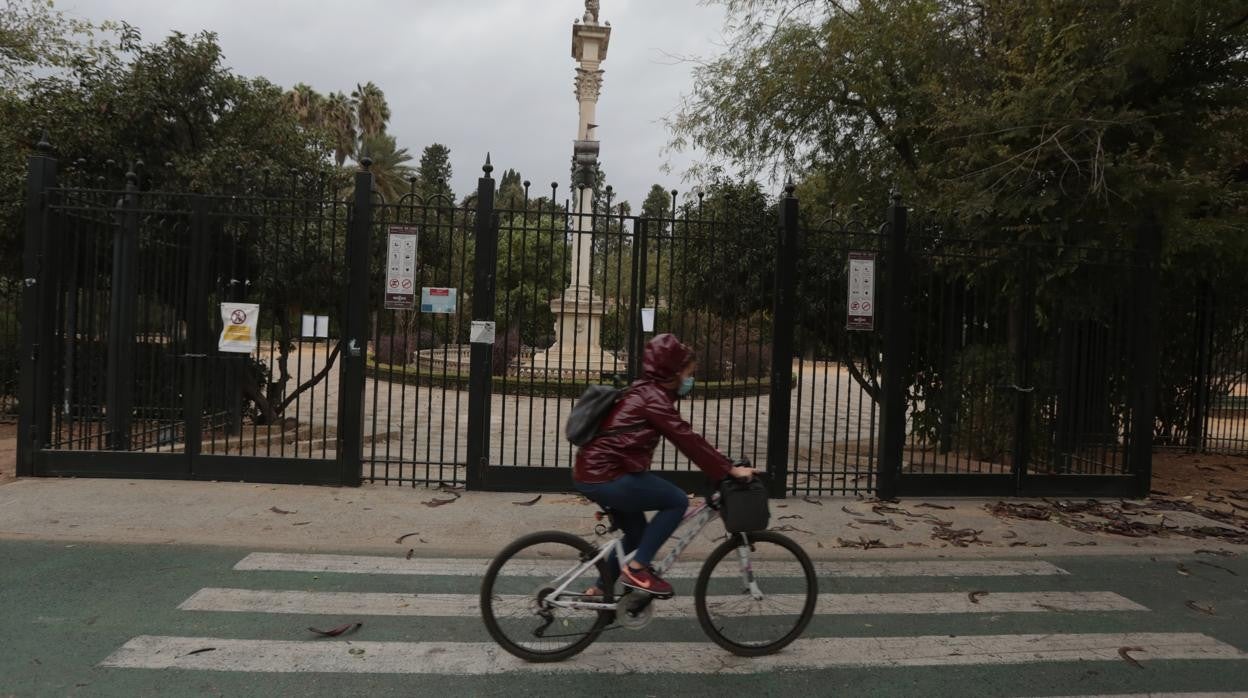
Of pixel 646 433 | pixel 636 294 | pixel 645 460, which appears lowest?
pixel 645 460

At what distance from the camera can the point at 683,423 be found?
4062 mm

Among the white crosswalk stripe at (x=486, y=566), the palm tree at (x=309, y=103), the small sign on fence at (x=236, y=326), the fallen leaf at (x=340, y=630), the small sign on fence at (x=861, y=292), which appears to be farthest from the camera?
the palm tree at (x=309, y=103)

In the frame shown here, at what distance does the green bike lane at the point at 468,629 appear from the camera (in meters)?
3.93

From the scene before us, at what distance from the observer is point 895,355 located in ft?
27.2

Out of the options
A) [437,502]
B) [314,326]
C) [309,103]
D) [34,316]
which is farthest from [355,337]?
[309,103]

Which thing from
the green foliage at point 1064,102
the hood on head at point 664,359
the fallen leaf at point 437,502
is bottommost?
the fallen leaf at point 437,502

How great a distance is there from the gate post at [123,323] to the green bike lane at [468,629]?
8.23 feet

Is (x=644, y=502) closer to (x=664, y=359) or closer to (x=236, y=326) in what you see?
(x=664, y=359)

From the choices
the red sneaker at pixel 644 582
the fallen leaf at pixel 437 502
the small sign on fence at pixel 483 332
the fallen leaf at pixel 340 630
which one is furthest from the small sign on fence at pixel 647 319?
the fallen leaf at pixel 340 630

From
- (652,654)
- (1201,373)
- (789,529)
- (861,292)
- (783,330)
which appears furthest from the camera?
(1201,373)

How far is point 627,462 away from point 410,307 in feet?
14.0

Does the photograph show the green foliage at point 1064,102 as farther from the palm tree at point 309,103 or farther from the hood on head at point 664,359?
the palm tree at point 309,103

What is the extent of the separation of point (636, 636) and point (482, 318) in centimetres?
401

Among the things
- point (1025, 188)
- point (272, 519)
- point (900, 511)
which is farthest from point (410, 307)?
point (1025, 188)
